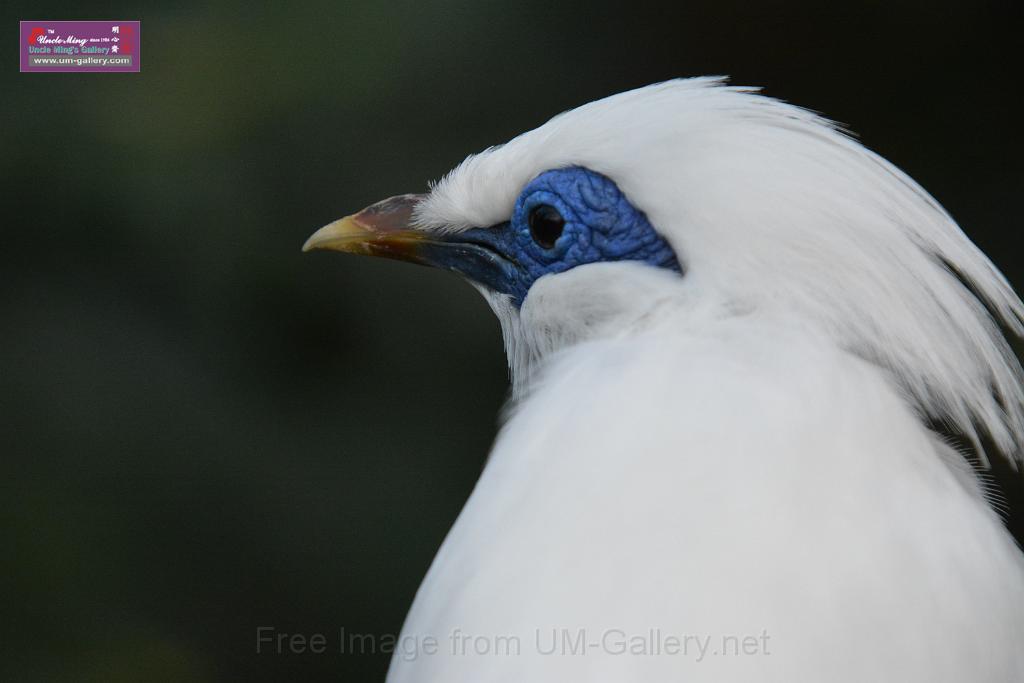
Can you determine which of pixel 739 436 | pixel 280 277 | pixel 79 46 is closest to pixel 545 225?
pixel 739 436

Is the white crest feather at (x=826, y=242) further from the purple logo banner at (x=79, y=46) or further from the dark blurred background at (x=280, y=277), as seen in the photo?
the purple logo banner at (x=79, y=46)

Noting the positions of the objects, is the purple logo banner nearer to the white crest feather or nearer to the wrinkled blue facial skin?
the wrinkled blue facial skin

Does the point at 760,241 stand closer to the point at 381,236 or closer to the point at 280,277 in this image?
the point at 381,236

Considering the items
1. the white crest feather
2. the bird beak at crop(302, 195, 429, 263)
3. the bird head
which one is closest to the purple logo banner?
the bird beak at crop(302, 195, 429, 263)

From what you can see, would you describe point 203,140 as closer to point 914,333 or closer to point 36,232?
point 36,232

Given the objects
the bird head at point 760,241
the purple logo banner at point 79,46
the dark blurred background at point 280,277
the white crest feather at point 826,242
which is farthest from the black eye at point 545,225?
the purple logo banner at point 79,46
